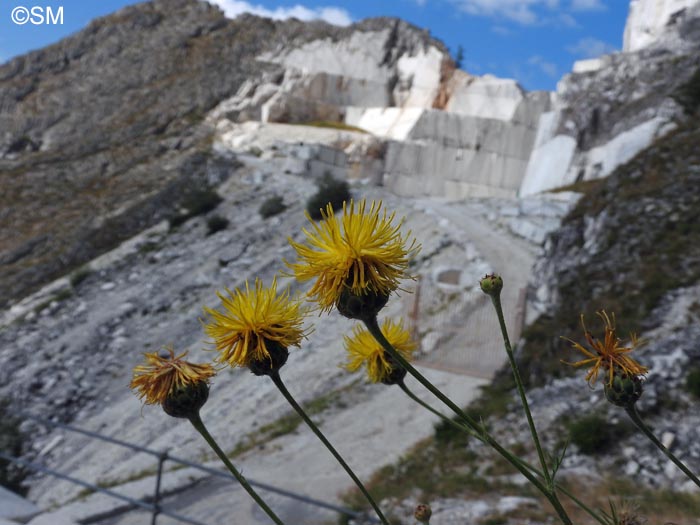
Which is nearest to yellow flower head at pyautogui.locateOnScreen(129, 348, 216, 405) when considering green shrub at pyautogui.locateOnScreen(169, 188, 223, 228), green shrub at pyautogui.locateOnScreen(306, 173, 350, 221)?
green shrub at pyautogui.locateOnScreen(306, 173, 350, 221)

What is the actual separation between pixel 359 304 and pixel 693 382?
739 centimetres

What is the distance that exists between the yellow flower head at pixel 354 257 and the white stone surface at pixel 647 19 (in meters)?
38.8

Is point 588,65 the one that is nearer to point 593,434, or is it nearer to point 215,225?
point 215,225

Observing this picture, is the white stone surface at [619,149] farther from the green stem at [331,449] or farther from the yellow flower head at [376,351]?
the green stem at [331,449]

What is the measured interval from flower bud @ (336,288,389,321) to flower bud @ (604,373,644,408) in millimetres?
503

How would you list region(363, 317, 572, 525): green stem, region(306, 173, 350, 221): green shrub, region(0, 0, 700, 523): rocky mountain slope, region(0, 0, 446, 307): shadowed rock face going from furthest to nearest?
1. region(0, 0, 446, 307): shadowed rock face
2. region(306, 173, 350, 221): green shrub
3. region(0, 0, 700, 523): rocky mountain slope
4. region(363, 317, 572, 525): green stem

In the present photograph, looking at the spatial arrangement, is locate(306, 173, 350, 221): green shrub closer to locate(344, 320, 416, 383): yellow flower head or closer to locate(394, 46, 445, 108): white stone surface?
locate(344, 320, 416, 383): yellow flower head

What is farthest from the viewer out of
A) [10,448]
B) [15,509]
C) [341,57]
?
[341,57]

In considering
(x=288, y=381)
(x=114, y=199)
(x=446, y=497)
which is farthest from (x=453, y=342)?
(x=114, y=199)

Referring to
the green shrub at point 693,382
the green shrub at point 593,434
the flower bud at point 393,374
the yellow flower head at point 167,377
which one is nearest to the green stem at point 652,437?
the flower bud at point 393,374

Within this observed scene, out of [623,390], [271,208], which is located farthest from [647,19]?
[623,390]

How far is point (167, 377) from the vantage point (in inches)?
55.9

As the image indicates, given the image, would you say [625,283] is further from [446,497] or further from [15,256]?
[15,256]

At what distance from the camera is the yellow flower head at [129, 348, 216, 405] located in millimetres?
1393
